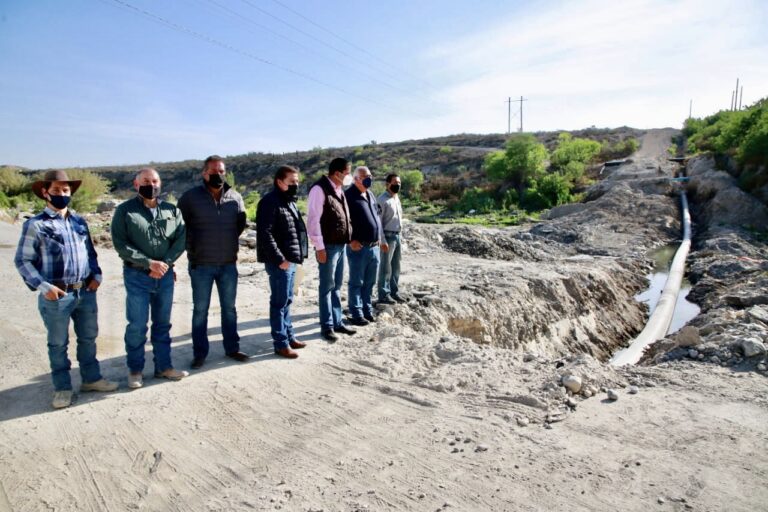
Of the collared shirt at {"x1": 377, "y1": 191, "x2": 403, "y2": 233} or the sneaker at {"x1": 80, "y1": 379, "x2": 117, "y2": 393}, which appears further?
the collared shirt at {"x1": 377, "y1": 191, "x2": 403, "y2": 233}

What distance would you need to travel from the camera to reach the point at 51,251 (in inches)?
146

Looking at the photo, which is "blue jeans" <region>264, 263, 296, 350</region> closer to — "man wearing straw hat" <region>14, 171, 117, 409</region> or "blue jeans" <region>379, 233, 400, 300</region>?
"man wearing straw hat" <region>14, 171, 117, 409</region>

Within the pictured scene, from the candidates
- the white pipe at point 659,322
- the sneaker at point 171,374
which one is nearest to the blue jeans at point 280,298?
the sneaker at point 171,374

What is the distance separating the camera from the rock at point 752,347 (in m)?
5.02

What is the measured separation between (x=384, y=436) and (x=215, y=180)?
2.81m

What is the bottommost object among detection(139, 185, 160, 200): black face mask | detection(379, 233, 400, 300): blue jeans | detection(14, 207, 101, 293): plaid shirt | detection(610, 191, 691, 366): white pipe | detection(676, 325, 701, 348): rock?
detection(610, 191, 691, 366): white pipe

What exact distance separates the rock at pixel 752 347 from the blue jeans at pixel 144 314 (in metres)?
5.90

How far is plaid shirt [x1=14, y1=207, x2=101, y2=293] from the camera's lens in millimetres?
3607

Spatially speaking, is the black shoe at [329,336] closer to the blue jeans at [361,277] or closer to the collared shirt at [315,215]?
the blue jeans at [361,277]

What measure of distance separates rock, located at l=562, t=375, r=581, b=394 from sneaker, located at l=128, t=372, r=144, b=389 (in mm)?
3866

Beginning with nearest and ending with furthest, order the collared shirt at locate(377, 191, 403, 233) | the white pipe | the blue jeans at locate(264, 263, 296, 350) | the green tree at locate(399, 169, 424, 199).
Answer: the blue jeans at locate(264, 263, 296, 350) < the collared shirt at locate(377, 191, 403, 233) < the white pipe < the green tree at locate(399, 169, 424, 199)

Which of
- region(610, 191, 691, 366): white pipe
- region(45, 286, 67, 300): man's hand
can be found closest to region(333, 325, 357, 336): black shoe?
region(45, 286, 67, 300): man's hand

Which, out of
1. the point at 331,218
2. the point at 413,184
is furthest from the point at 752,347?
the point at 413,184

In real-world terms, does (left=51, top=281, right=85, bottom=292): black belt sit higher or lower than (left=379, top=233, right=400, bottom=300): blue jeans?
higher
